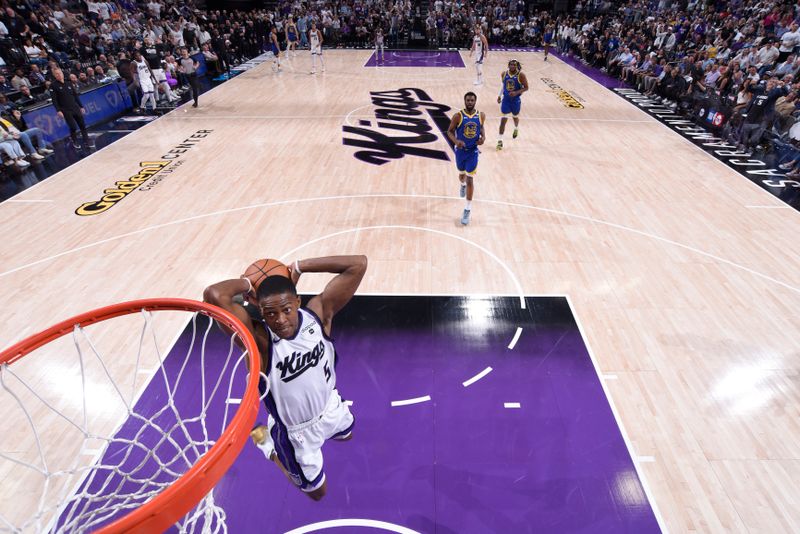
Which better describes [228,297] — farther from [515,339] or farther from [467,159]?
[467,159]

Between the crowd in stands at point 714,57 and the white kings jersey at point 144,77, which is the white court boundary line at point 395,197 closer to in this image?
the crowd in stands at point 714,57

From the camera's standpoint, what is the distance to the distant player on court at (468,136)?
6.75m

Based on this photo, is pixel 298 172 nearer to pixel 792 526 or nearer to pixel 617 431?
pixel 617 431

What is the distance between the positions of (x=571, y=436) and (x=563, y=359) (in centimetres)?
93

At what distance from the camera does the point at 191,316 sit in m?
5.45

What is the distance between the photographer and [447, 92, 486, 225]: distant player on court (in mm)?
6746

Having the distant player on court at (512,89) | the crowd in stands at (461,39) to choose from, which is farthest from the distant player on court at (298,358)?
the crowd in stands at (461,39)

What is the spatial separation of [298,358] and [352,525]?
5.08 ft

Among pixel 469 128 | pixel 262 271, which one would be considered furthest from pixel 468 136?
pixel 262 271

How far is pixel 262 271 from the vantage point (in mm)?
2578

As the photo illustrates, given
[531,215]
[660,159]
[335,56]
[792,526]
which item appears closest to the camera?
[792,526]

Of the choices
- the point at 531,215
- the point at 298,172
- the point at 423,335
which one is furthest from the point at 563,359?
the point at 298,172

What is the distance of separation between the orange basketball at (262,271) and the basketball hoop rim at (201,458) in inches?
10.2

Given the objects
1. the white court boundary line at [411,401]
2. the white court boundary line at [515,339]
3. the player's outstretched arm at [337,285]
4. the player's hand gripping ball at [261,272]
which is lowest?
the white court boundary line at [411,401]
